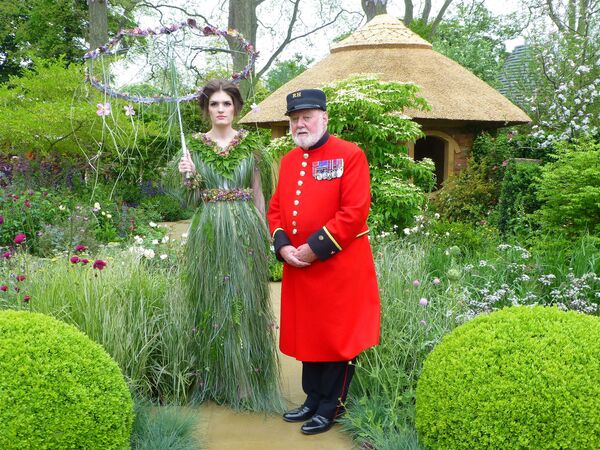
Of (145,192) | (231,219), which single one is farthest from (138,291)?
(145,192)

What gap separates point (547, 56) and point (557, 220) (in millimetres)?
8345

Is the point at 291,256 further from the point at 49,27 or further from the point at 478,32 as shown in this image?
the point at 478,32

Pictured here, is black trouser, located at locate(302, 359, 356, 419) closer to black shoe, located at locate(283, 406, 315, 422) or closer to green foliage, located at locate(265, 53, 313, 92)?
black shoe, located at locate(283, 406, 315, 422)

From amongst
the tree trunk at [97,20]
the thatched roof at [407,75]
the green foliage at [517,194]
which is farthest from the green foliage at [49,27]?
the green foliage at [517,194]

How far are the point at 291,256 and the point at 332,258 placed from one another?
0.23m

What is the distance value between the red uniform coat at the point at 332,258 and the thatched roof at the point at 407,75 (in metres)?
7.90

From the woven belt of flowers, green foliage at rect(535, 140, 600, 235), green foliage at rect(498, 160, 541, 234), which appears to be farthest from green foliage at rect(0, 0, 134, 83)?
the woven belt of flowers

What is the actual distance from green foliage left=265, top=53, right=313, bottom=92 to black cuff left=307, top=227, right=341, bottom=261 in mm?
26735

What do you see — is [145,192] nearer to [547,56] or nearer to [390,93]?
[390,93]

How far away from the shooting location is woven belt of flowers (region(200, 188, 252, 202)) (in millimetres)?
3592

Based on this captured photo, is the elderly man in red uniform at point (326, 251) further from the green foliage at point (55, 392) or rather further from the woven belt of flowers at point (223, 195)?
the green foliage at point (55, 392)

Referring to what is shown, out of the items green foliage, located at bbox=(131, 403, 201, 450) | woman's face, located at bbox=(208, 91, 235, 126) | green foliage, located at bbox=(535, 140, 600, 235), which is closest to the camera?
green foliage, located at bbox=(131, 403, 201, 450)

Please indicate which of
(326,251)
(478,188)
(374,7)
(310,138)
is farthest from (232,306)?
(374,7)

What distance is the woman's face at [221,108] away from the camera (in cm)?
352
